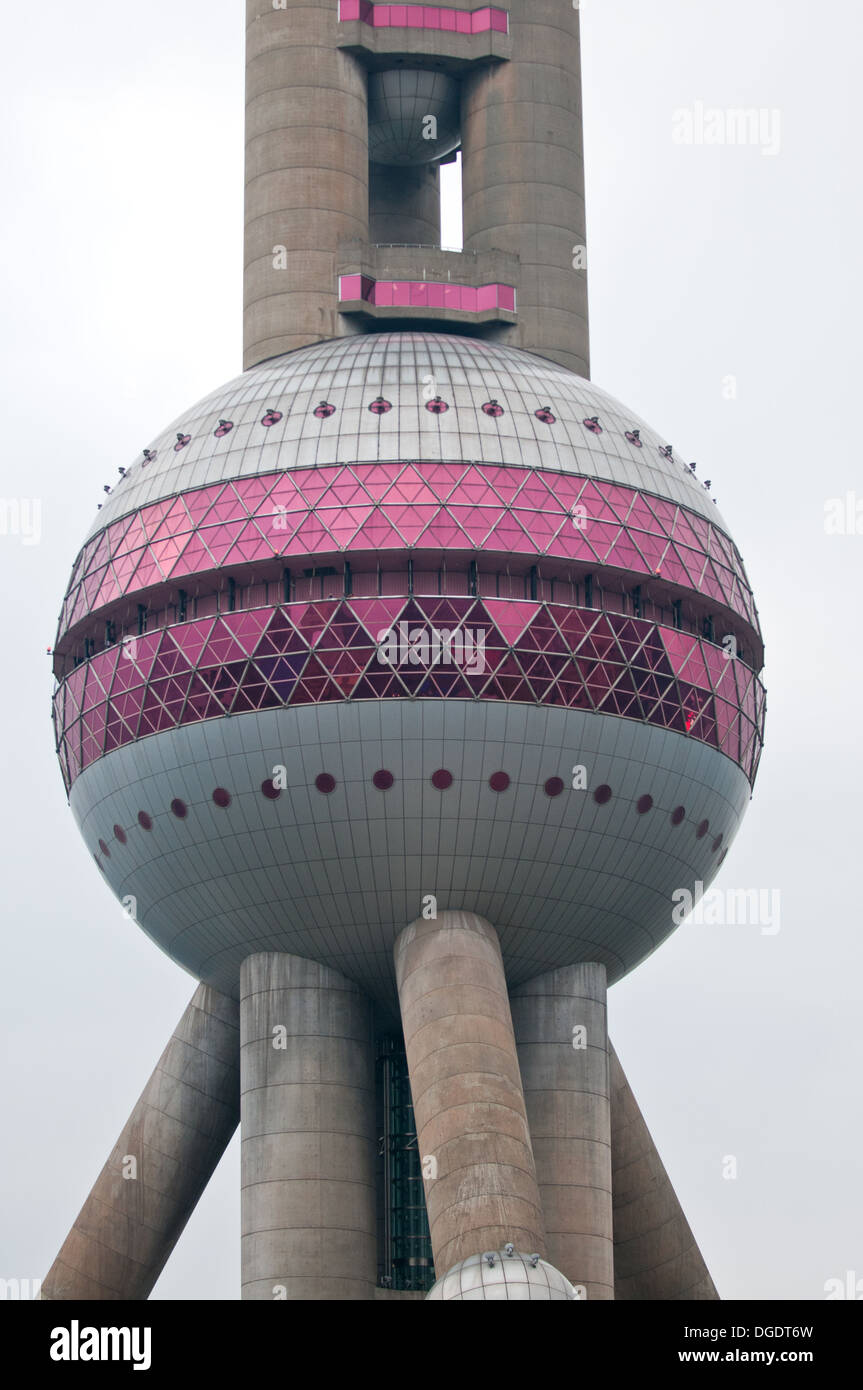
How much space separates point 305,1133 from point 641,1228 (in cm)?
1283

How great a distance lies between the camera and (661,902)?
64.4 m

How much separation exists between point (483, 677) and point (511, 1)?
86.7ft

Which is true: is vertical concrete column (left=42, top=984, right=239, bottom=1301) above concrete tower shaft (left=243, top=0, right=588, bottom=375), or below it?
below

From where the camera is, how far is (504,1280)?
2082 inches

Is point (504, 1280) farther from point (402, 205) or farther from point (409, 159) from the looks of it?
point (409, 159)

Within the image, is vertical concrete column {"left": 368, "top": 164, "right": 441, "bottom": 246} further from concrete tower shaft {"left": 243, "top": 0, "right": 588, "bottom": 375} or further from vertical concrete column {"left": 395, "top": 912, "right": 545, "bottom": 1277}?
vertical concrete column {"left": 395, "top": 912, "right": 545, "bottom": 1277}

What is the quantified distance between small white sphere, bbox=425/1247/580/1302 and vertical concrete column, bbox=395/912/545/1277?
3.69 ft

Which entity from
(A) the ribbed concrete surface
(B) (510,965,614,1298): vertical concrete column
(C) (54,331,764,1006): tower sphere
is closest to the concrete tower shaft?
(C) (54,331,764,1006): tower sphere

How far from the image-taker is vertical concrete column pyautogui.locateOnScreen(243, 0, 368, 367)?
71125 mm

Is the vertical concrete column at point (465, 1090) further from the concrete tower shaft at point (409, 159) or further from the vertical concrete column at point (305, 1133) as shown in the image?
the concrete tower shaft at point (409, 159)

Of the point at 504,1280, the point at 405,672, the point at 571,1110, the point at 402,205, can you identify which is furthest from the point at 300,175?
the point at 504,1280

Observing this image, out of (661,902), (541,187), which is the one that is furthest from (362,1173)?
(541,187)

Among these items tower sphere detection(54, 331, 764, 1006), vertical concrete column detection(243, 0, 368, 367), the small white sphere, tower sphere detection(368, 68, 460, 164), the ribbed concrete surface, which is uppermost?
tower sphere detection(368, 68, 460, 164)

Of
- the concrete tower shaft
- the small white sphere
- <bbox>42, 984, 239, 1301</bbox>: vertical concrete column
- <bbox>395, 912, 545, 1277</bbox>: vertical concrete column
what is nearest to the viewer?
the small white sphere
